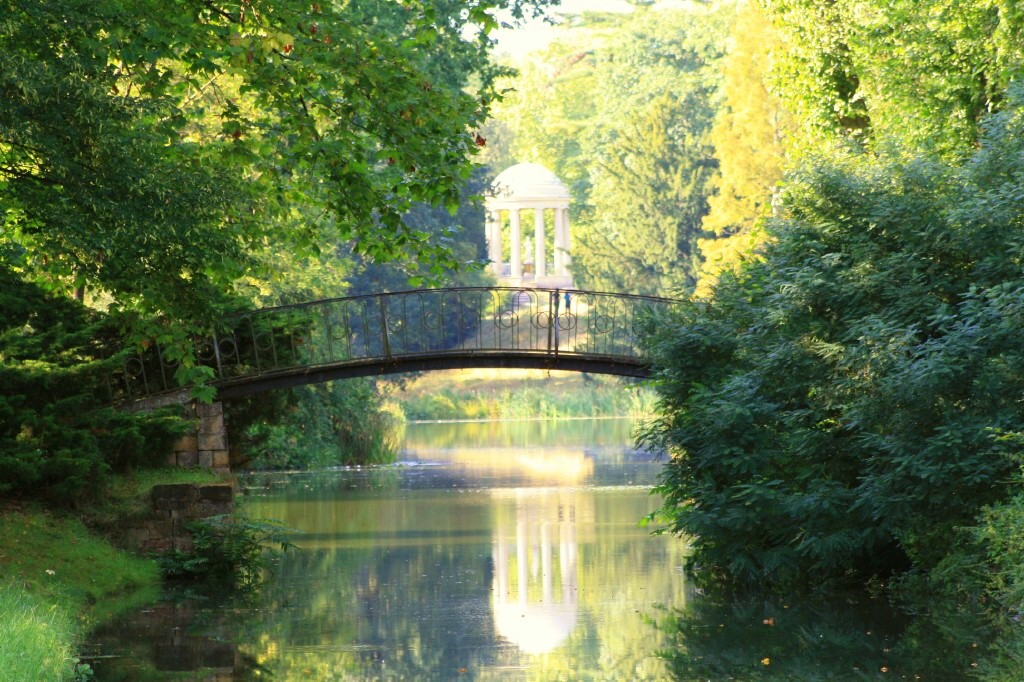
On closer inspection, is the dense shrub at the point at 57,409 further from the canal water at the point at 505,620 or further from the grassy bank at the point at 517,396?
the grassy bank at the point at 517,396

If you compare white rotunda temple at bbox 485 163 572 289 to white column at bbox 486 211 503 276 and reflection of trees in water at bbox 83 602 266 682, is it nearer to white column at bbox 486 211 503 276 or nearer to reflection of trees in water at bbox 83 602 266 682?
white column at bbox 486 211 503 276

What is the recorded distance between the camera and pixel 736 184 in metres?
39.9

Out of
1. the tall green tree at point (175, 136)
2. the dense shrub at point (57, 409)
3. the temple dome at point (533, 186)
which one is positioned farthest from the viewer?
the temple dome at point (533, 186)

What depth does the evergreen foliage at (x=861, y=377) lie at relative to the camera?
38.4ft

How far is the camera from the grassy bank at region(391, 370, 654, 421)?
1941 inches

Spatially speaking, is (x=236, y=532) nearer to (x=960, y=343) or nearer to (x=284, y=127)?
(x=284, y=127)

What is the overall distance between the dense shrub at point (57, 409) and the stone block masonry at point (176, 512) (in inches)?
24.3

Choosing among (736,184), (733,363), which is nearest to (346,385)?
(736,184)

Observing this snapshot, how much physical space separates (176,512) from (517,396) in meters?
36.5

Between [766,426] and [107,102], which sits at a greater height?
[107,102]

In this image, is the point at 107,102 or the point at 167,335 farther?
the point at 167,335

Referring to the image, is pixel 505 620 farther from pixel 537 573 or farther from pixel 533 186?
pixel 533 186

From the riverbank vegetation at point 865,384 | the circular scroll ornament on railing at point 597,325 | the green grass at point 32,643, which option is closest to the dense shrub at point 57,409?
the green grass at point 32,643

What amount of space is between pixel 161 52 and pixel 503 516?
33.6 ft
